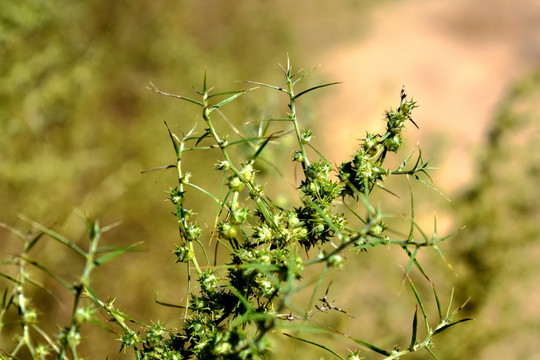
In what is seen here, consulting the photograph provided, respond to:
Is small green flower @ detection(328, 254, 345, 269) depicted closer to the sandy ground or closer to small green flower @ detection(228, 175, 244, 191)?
small green flower @ detection(228, 175, 244, 191)

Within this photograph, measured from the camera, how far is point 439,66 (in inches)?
457

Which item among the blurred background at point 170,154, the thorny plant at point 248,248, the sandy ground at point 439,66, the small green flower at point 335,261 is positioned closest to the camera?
the small green flower at point 335,261

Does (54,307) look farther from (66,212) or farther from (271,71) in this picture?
(271,71)

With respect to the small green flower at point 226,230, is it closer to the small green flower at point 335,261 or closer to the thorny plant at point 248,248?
the thorny plant at point 248,248

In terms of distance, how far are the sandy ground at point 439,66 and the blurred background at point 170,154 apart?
12cm

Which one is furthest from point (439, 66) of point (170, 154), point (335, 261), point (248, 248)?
point (335, 261)

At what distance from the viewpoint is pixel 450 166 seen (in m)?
9.52

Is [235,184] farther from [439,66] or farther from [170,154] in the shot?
[439,66]

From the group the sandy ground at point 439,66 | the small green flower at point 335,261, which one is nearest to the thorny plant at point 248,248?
the small green flower at point 335,261

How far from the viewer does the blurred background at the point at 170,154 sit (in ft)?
12.4

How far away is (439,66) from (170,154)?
815 cm

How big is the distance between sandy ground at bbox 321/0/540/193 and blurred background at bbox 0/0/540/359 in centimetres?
12

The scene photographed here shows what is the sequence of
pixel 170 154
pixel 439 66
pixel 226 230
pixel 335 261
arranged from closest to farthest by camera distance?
1. pixel 335 261
2. pixel 226 230
3. pixel 170 154
4. pixel 439 66

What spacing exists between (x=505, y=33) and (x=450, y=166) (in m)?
5.64
